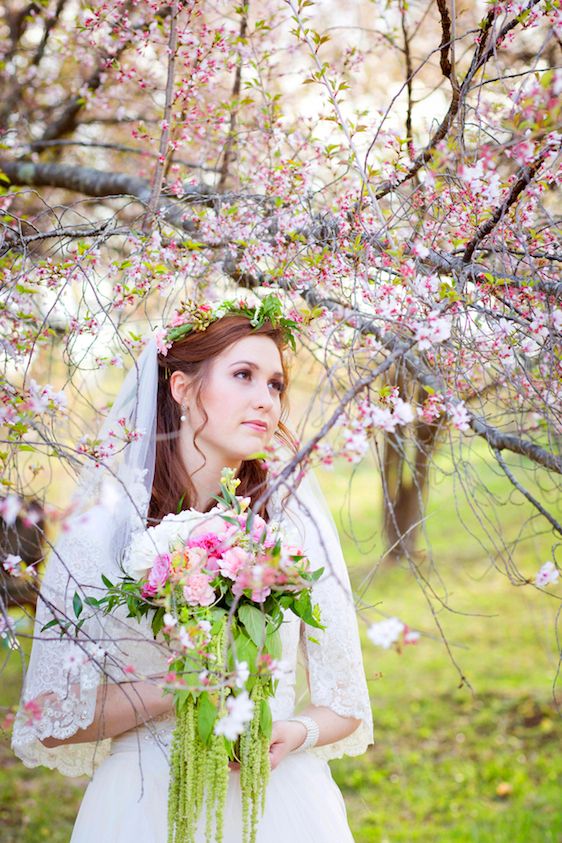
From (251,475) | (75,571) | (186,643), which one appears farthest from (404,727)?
(186,643)

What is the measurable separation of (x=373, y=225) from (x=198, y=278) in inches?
21.5

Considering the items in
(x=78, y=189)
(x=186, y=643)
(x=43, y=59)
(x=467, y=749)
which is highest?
(x=43, y=59)

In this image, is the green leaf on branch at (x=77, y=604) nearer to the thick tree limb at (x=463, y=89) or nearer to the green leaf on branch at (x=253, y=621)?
the green leaf on branch at (x=253, y=621)

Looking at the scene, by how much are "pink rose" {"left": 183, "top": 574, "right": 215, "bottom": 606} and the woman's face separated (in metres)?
0.54

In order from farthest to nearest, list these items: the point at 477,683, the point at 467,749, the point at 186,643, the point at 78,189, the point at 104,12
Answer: the point at 477,683 → the point at 467,749 → the point at 78,189 → the point at 104,12 → the point at 186,643

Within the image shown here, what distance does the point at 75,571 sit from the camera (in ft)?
6.57

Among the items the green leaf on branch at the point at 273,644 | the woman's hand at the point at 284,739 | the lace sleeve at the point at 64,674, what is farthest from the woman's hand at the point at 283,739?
the lace sleeve at the point at 64,674

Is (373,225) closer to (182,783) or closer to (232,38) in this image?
(232,38)

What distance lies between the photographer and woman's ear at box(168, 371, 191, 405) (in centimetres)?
228

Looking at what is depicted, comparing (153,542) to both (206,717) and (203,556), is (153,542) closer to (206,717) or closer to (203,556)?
(203,556)

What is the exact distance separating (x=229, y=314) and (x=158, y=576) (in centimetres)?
82

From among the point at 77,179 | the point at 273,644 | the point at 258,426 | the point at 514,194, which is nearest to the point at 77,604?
the point at 273,644

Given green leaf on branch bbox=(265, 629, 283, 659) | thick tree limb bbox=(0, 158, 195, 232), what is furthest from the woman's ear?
thick tree limb bbox=(0, 158, 195, 232)

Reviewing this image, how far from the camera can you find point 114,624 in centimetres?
204
